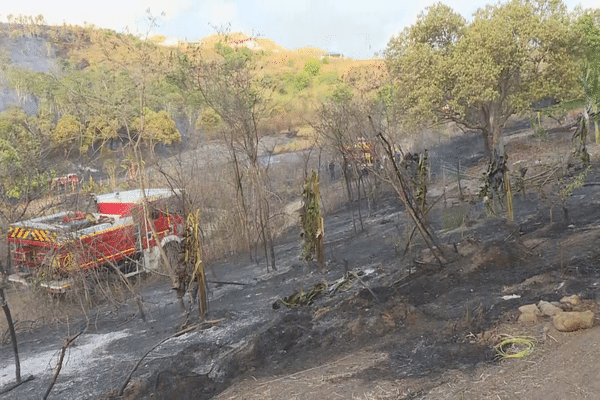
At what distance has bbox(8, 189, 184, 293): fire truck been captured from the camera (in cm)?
949

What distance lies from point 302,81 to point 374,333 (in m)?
44.6

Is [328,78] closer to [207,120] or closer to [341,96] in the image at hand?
[207,120]

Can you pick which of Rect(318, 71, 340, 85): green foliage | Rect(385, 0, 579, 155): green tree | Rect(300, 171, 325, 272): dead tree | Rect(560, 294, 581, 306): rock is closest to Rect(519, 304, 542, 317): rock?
Rect(560, 294, 581, 306): rock

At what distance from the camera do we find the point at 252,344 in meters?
6.49

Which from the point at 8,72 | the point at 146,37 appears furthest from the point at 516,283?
the point at 8,72

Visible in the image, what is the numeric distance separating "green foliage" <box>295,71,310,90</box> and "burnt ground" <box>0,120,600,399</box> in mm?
38570

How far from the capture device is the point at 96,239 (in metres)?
10.3

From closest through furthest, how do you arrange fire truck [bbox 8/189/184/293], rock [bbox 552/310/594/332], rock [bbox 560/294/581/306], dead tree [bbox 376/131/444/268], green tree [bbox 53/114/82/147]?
rock [bbox 552/310/594/332]
rock [bbox 560/294/581/306]
dead tree [bbox 376/131/444/268]
fire truck [bbox 8/189/184/293]
green tree [bbox 53/114/82/147]

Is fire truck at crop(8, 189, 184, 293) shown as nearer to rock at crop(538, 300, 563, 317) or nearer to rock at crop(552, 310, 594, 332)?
rock at crop(538, 300, 563, 317)

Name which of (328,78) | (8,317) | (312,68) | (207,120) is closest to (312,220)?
(8,317)

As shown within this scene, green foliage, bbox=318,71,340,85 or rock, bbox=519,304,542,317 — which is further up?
green foliage, bbox=318,71,340,85

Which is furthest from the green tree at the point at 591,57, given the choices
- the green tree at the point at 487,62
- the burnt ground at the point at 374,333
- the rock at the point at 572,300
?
the rock at the point at 572,300

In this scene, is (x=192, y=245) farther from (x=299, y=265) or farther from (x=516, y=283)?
(x=516, y=283)

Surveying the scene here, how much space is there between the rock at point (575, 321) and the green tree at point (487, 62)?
464 inches
